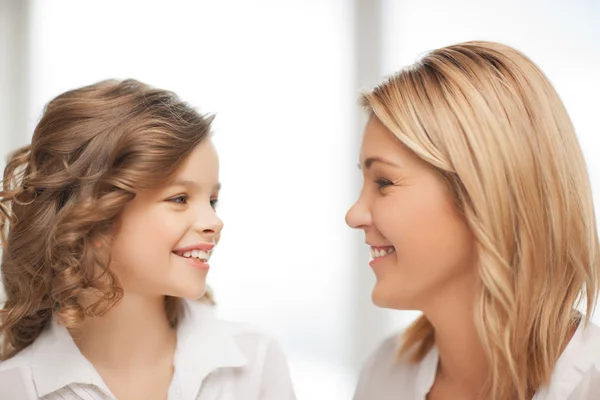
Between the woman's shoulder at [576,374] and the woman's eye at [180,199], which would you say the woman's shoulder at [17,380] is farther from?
the woman's shoulder at [576,374]

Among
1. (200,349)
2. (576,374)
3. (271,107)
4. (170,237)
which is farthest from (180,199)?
(271,107)

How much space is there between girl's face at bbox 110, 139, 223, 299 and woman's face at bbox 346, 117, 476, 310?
1.16 feet

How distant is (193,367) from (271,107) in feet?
5.41

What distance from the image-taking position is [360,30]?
3.02 metres

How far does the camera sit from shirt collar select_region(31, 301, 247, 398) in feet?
5.23

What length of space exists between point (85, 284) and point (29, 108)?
5.94ft

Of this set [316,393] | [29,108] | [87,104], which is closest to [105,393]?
[87,104]

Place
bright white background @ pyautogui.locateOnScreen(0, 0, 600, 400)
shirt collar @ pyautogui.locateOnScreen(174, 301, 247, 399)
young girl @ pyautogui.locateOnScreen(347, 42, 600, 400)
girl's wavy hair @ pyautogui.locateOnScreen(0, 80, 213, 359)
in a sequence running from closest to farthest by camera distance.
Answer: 1. young girl @ pyautogui.locateOnScreen(347, 42, 600, 400)
2. girl's wavy hair @ pyautogui.locateOnScreen(0, 80, 213, 359)
3. shirt collar @ pyautogui.locateOnScreen(174, 301, 247, 399)
4. bright white background @ pyautogui.locateOnScreen(0, 0, 600, 400)

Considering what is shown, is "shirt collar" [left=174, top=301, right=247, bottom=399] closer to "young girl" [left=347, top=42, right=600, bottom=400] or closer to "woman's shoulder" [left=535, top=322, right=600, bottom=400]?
"young girl" [left=347, top=42, right=600, bottom=400]

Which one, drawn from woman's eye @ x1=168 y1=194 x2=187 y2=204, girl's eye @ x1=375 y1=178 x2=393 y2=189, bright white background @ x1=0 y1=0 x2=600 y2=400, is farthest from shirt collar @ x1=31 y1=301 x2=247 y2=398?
bright white background @ x1=0 y1=0 x2=600 y2=400

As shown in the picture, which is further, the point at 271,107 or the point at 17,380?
the point at 271,107

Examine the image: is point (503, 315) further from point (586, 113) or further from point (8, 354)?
point (586, 113)

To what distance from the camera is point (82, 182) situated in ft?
5.11

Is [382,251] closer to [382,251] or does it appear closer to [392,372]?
[382,251]
